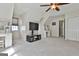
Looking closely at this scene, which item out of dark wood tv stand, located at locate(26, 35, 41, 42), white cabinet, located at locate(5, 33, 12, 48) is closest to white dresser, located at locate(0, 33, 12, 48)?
white cabinet, located at locate(5, 33, 12, 48)

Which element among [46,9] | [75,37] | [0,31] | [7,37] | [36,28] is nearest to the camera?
[0,31]

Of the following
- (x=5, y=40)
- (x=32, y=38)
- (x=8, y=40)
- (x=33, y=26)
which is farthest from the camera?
(x=32, y=38)

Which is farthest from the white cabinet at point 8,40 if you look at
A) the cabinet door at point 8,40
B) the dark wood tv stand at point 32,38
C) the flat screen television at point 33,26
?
the flat screen television at point 33,26

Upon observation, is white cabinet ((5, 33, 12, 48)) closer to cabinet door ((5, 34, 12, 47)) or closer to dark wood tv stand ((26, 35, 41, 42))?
cabinet door ((5, 34, 12, 47))

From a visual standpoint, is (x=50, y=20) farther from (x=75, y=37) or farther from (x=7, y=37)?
(x=75, y=37)

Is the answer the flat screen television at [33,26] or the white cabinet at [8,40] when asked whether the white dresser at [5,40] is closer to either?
the white cabinet at [8,40]

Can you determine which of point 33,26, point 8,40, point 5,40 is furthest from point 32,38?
point 5,40

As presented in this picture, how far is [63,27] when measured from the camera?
5332 mm

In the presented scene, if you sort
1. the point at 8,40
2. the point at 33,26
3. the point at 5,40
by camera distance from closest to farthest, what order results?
1. the point at 5,40
2. the point at 8,40
3. the point at 33,26

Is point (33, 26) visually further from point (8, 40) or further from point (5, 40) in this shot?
point (5, 40)

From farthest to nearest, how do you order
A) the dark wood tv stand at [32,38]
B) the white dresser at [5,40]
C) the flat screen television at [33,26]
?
the dark wood tv stand at [32,38] < the flat screen television at [33,26] < the white dresser at [5,40]

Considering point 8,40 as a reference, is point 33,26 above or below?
above

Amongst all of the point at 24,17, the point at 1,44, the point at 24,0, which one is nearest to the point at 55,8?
the point at 24,17

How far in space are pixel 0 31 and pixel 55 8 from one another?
201cm
